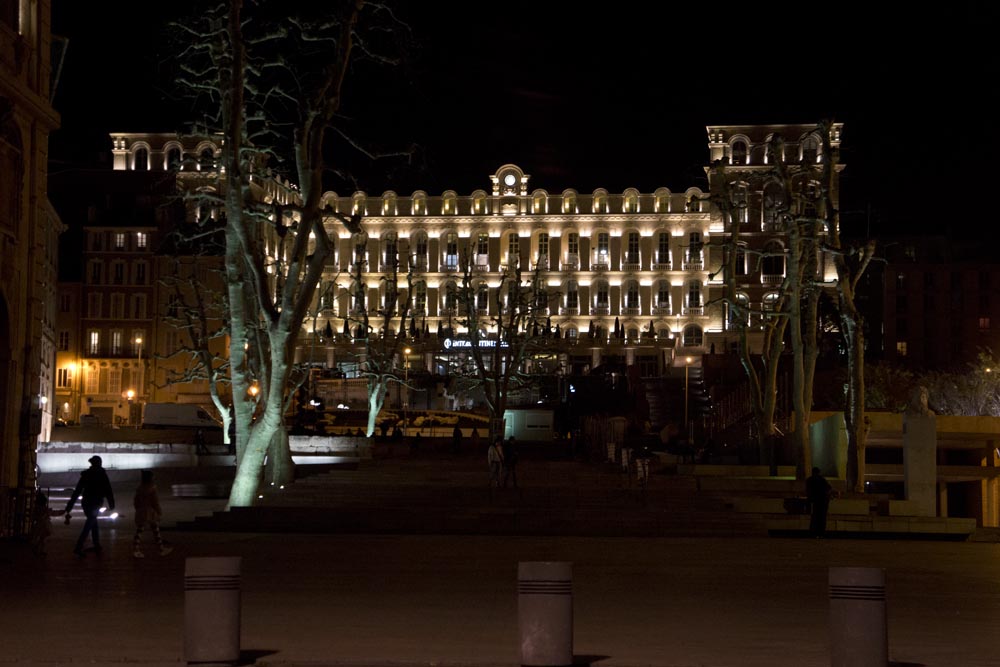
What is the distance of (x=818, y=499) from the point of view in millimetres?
28219

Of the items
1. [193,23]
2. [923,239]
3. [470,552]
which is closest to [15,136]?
[193,23]

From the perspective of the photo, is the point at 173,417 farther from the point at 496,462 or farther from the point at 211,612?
the point at 211,612

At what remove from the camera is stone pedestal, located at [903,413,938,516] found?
108 ft

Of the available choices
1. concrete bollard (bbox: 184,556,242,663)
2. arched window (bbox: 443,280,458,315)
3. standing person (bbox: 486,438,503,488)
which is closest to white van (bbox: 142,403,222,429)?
arched window (bbox: 443,280,458,315)

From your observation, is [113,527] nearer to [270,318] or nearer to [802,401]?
[270,318]

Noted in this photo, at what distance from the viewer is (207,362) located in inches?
2233

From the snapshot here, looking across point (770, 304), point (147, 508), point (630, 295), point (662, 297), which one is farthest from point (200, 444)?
point (662, 297)

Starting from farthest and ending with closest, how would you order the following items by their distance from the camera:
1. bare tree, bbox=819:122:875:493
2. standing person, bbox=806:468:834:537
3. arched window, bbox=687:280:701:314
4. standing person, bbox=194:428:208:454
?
arched window, bbox=687:280:701:314
standing person, bbox=194:428:208:454
bare tree, bbox=819:122:875:493
standing person, bbox=806:468:834:537

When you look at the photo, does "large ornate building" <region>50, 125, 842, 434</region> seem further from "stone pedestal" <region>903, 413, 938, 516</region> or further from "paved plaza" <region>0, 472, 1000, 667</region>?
"paved plaza" <region>0, 472, 1000, 667</region>

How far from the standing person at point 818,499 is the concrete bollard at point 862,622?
1807 cm

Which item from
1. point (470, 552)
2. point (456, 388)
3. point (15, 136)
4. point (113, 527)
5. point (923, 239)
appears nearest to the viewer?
point (470, 552)

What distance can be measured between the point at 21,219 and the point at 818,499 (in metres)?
17.2

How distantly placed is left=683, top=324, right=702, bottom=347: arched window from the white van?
51961 millimetres

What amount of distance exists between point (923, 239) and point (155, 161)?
2576 inches
